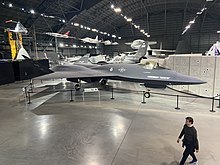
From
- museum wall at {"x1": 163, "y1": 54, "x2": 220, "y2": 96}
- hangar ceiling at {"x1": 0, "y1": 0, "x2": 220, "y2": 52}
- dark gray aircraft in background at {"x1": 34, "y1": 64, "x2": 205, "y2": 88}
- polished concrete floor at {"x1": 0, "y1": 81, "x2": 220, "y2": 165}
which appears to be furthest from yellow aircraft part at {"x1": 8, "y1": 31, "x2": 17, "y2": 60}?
museum wall at {"x1": 163, "y1": 54, "x2": 220, "y2": 96}

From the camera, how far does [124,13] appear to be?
1593 inches

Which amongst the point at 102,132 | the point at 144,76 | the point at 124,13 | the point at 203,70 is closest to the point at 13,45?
the point at 144,76

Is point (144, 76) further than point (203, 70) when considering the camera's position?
No

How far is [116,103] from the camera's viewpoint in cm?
998

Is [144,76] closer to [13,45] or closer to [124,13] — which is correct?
[13,45]

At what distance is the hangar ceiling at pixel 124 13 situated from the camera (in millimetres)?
24516

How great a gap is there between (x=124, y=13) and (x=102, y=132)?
40.2m

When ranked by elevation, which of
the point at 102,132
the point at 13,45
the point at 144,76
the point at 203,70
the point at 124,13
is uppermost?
the point at 124,13

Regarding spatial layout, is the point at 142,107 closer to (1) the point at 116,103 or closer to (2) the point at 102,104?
(1) the point at 116,103

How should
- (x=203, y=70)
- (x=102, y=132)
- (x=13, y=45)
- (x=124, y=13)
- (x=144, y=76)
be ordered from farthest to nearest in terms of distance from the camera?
(x=124, y=13)
(x=13, y=45)
(x=203, y=70)
(x=144, y=76)
(x=102, y=132)

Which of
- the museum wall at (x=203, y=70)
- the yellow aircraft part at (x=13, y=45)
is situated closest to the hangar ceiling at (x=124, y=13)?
the yellow aircraft part at (x=13, y=45)

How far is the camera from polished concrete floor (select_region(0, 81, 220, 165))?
462 centimetres

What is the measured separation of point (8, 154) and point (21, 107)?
17.2ft

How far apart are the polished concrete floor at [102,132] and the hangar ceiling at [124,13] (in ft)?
61.6
